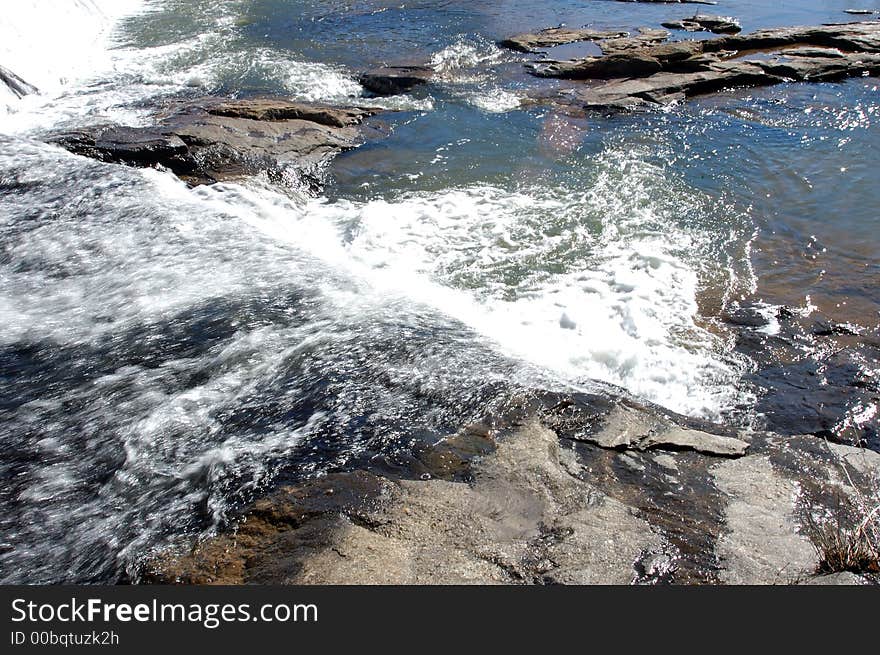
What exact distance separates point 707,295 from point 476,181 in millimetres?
2868

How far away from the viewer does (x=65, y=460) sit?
3018 mm

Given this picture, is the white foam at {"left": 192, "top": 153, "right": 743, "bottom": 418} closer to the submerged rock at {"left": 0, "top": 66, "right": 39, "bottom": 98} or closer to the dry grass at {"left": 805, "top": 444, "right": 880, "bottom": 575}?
the dry grass at {"left": 805, "top": 444, "right": 880, "bottom": 575}

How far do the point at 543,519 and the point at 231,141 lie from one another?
243 inches

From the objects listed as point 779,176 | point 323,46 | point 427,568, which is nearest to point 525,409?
point 427,568

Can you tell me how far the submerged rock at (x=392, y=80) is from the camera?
31.9 feet

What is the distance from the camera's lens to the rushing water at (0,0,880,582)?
9.92ft

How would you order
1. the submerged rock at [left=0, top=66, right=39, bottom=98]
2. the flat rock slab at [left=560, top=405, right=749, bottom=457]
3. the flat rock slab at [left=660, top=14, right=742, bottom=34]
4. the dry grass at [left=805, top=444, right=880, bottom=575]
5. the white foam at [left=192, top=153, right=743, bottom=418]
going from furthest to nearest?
the flat rock slab at [left=660, top=14, right=742, bottom=34] < the submerged rock at [left=0, top=66, right=39, bottom=98] < the white foam at [left=192, top=153, right=743, bottom=418] < the flat rock slab at [left=560, top=405, right=749, bottom=457] < the dry grass at [left=805, top=444, right=880, bottom=575]

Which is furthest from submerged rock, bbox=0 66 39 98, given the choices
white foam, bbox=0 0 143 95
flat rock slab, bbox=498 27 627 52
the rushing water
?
flat rock slab, bbox=498 27 627 52

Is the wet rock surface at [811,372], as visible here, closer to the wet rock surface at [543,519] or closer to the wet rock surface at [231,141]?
the wet rock surface at [543,519]

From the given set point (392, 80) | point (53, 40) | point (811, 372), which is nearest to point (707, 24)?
point (392, 80)

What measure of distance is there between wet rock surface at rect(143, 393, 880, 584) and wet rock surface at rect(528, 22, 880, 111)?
7.06 meters

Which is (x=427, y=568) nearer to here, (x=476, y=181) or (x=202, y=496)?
(x=202, y=496)

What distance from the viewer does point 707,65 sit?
10.3 meters

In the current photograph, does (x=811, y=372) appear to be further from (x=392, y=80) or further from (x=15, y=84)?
(x=15, y=84)
